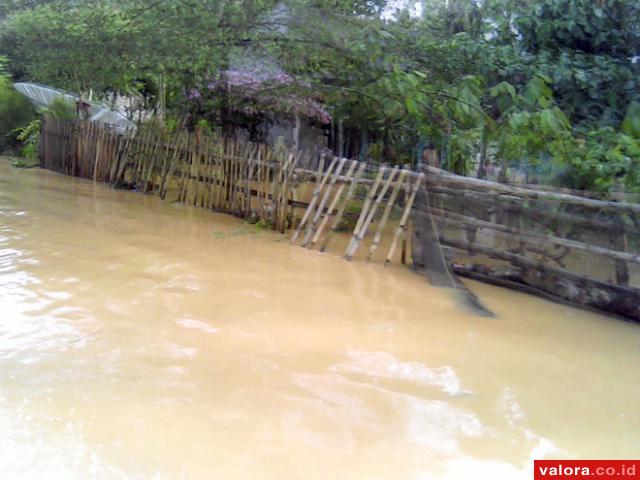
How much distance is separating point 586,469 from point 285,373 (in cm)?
172

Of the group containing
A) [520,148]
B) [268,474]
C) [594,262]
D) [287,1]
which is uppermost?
[287,1]

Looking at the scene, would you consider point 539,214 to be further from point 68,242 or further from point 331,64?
point 68,242

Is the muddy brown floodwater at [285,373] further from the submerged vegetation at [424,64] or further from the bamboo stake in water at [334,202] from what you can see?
the submerged vegetation at [424,64]

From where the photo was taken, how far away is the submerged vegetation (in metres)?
6.48

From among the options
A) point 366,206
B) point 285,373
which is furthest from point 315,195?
point 285,373

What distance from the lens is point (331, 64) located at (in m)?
8.73

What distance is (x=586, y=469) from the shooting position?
2994 mm

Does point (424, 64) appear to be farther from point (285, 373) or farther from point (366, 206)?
point (285, 373)

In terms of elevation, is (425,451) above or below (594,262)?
below

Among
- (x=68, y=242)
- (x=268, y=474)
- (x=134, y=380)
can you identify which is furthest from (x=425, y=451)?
(x=68, y=242)

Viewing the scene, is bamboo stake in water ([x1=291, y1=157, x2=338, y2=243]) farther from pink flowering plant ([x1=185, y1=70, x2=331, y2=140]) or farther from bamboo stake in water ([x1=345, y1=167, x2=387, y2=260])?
pink flowering plant ([x1=185, y1=70, x2=331, y2=140])

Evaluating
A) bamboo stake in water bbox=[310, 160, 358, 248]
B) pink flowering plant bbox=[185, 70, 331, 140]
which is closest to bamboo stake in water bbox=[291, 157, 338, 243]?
bamboo stake in water bbox=[310, 160, 358, 248]

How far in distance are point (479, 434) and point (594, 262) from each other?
2.97 m

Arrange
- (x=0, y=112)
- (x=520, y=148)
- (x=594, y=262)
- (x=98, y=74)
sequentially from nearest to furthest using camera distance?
1. (x=594, y=262)
2. (x=520, y=148)
3. (x=98, y=74)
4. (x=0, y=112)
